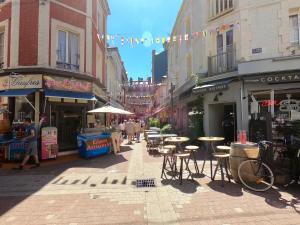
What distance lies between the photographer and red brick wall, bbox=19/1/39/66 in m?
11.6

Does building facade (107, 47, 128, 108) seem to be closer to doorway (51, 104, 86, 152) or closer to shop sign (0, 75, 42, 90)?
doorway (51, 104, 86, 152)

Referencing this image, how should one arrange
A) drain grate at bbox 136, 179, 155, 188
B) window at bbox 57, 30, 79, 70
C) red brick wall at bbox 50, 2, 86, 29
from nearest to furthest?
drain grate at bbox 136, 179, 155, 188, red brick wall at bbox 50, 2, 86, 29, window at bbox 57, 30, 79, 70

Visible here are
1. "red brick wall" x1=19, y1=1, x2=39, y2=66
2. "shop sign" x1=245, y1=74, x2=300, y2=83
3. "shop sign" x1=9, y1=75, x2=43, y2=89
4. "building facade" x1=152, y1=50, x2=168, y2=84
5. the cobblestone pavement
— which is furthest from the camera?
"building facade" x1=152, y1=50, x2=168, y2=84

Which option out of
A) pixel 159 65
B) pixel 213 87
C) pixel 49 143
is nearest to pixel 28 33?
pixel 49 143

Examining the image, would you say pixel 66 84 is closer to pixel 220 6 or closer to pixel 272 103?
pixel 220 6

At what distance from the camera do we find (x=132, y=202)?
5.41 metres

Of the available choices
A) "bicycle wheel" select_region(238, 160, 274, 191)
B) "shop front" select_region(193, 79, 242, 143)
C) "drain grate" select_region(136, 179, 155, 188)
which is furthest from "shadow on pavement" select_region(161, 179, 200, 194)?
"shop front" select_region(193, 79, 242, 143)

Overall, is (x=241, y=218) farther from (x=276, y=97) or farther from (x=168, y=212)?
(x=276, y=97)

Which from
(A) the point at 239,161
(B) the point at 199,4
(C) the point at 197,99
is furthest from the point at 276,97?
(B) the point at 199,4

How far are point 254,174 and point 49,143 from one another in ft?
25.9

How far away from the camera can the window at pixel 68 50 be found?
12562 millimetres

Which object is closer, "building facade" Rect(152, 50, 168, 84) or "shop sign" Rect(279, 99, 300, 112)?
"shop sign" Rect(279, 99, 300, 112)

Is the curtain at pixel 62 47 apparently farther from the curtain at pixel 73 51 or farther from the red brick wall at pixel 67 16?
the red brick wall at pixel 67 16

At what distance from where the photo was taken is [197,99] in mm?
14141
